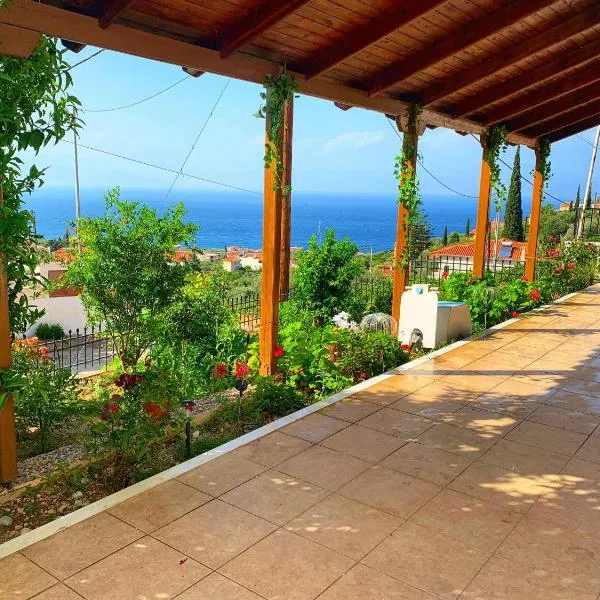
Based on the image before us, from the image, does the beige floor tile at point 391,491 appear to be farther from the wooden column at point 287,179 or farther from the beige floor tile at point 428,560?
the wooden column at point 287,179

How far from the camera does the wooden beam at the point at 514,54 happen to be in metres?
5.56

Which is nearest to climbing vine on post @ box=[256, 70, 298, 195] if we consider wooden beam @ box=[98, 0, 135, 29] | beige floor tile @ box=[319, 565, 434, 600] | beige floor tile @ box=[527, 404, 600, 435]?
wooden beam @ box=[98, 0, 135, 29]

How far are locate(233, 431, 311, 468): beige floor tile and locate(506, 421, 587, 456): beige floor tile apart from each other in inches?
64.0

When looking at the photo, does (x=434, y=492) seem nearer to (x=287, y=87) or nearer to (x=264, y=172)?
(x=264, y=172)

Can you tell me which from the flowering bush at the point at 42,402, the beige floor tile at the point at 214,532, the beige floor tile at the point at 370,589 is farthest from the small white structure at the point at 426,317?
the beige floor tile at the point at 370,589

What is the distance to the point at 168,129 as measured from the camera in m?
142

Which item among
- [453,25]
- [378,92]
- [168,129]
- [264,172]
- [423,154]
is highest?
[168,129]

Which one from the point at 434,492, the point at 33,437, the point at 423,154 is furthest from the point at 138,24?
the point at 423,154

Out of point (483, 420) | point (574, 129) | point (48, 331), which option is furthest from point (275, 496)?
point (48, 331)

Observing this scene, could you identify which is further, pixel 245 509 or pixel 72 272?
pixel 72 272

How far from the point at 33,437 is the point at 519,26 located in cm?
596

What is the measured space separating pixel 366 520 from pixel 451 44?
452 centimetres

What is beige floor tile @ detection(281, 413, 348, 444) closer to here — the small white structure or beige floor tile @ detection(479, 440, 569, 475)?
beige floor tile @ detection(479, 440, 569, 475)

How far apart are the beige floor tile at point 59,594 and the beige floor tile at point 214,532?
498mm
